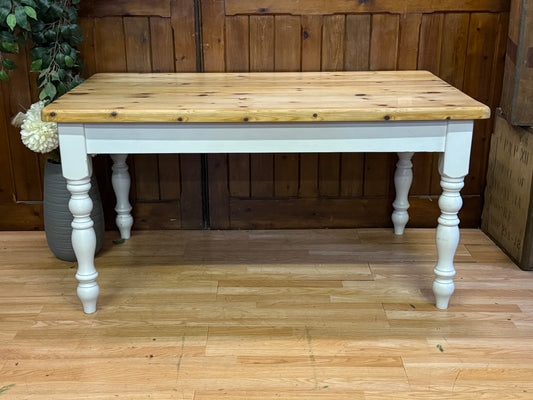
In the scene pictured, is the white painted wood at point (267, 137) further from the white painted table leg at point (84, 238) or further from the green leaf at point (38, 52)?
the green leaf at point (38, 52)

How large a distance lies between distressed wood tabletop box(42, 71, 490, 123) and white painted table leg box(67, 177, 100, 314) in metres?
0.25

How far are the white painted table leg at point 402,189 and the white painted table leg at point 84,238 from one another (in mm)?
1384

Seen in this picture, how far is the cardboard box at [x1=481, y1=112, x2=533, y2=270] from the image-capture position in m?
2.59

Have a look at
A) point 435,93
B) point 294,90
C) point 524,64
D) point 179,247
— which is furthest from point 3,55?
point 524,64

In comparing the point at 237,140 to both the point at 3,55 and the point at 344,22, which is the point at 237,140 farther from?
the point at 3,55

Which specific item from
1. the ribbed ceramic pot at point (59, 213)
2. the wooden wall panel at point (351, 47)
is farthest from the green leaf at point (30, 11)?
the wooden wall panel at point (351, 47)

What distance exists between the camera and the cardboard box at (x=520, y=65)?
2525 mm

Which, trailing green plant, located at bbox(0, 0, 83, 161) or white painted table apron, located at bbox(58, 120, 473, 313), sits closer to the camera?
white painted table apron, located at bbox(58, 120, 473, 313)

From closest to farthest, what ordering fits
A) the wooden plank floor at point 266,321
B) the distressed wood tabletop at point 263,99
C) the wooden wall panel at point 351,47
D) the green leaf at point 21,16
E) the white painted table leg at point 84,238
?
the wooden plank floor at point 266,321 < the distressed wood tabletop at point 263,99 < the white painted table leg at point 84,238 < the green leaf at point 21,16 < the wooden wall panel at point 351,47

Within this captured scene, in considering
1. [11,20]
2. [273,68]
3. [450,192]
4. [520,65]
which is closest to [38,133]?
[11,20]

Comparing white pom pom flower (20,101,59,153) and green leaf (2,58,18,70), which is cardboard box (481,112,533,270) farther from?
green leaf (2,58,18,70)

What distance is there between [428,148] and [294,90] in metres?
0.54

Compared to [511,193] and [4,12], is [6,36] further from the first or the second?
[511,193]

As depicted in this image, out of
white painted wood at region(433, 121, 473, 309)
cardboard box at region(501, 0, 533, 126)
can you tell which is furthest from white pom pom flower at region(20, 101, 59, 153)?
cardboard box at region(501, 0, 533, 126)
